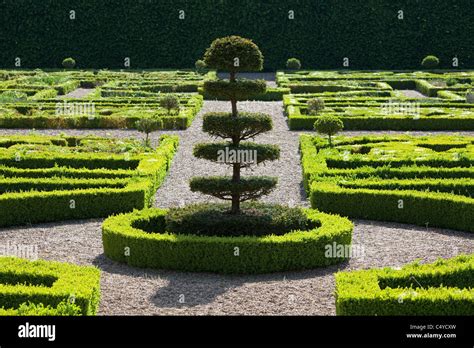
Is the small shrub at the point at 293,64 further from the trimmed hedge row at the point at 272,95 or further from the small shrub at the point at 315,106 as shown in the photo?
the small shrub at the point at 315,106

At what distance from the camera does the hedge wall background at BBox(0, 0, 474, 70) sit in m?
53.9

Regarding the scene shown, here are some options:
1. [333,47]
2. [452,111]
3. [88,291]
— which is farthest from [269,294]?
[333,47]

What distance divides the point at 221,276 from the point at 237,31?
4274 centimetres

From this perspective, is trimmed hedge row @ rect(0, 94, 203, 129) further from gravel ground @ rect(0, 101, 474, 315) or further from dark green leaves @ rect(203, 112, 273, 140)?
dark green leaves @ rect(203, 112, 273, 140)

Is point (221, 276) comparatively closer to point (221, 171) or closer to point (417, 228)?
point (417, 228)

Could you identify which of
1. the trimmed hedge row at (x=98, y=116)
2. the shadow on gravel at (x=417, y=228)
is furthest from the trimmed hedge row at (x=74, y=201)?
the trimmed hedge row at (x=98, y=116)

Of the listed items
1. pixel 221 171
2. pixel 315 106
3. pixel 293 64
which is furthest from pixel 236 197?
pixel 293 64

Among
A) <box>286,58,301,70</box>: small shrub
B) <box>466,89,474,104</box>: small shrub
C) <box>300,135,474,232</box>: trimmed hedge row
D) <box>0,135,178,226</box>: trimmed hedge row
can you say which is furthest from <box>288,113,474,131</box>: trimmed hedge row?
<box>286,58,301,70</box>: small shrub

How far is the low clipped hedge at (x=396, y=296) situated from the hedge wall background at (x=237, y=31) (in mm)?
43236

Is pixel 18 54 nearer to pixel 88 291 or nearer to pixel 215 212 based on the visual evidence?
pixel 215 212

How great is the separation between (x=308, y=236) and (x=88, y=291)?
4273 millimetres

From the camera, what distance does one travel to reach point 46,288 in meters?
11.1

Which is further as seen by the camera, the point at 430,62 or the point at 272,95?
the point at 430,62

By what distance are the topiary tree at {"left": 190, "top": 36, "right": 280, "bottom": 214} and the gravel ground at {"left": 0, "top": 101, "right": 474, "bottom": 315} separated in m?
1.91
